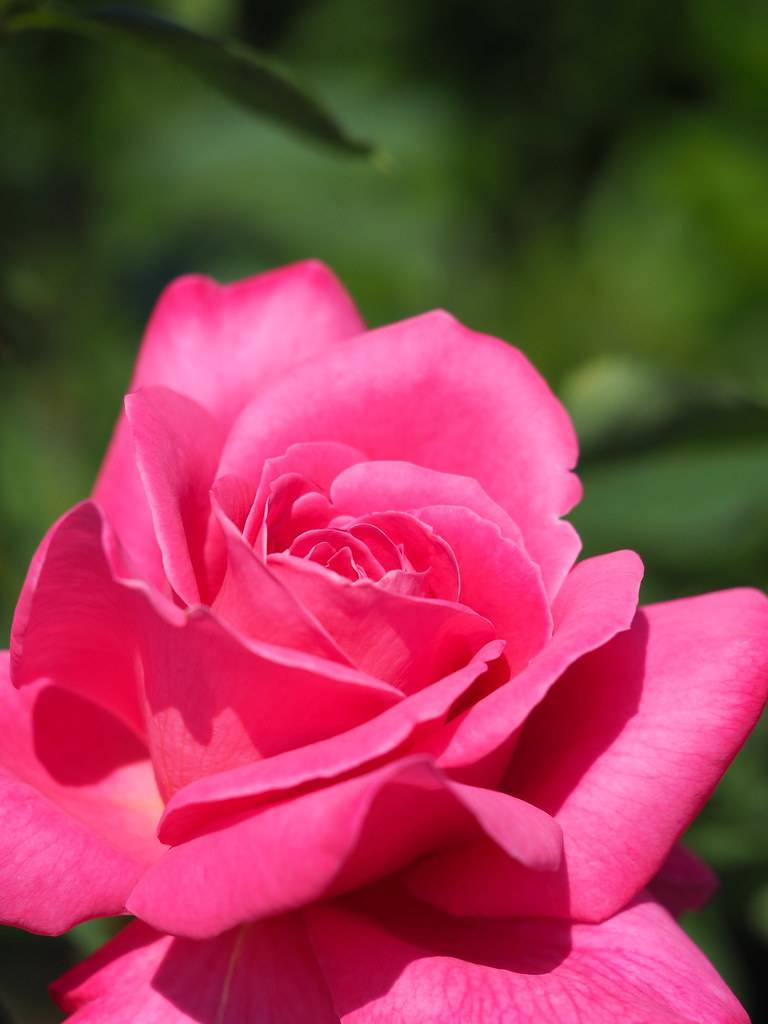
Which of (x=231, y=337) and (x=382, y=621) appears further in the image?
(x=231, y=337)

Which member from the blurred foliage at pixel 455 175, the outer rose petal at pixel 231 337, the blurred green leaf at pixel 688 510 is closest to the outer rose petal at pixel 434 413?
the outer rose petal at pixel 231 337

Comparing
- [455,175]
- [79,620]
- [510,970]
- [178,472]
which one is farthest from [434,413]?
[455,175]

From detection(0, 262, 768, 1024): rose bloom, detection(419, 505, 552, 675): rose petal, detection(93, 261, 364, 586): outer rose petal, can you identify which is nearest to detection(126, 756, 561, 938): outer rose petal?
detection(0, 262, 768, 1024): rose bloom

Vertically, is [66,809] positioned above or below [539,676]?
below

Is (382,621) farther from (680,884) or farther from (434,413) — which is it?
(680,884)

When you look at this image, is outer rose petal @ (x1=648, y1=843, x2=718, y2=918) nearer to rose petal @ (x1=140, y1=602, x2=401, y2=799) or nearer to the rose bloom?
the rose bloom

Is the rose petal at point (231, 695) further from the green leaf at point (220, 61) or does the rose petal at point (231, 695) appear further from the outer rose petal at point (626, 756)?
the green leaf at point (220, 61)

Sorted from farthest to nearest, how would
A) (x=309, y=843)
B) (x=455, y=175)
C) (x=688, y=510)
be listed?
(x=455, y=175) < (x=688, y=510) < (x=309, y=843)
